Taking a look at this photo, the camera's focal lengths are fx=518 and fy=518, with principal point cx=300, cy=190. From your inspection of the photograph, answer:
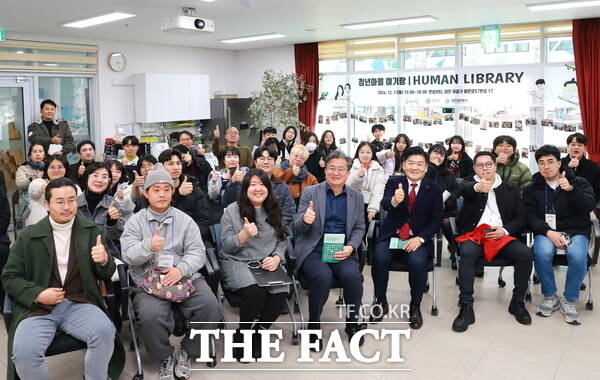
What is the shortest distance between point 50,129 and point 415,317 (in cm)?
599

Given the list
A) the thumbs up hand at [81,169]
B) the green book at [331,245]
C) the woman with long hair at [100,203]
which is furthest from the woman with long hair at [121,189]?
the green book at [331,245]

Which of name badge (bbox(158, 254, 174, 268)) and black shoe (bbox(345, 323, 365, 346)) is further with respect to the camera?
black shoe (bbox(345, 323, 365, 346))

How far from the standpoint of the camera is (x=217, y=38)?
877 cm

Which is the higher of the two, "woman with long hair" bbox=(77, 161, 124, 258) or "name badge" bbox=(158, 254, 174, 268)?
"woman with long hair" bbox=(77, 161, 124, 258)

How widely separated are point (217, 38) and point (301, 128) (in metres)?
2.47

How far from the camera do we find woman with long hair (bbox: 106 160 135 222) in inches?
156

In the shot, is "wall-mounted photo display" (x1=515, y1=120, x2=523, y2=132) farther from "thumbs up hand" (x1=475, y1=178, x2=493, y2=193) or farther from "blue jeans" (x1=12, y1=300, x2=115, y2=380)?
"blue jeans" (x1=12, y1=300, x2=115, y2=380)

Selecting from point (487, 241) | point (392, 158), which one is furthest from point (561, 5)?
point (487, 241)

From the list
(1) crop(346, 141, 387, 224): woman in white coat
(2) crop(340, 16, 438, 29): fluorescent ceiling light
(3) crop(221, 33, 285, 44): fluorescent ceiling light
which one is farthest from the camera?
(3) crop(221, 33, 285, 44): fluorescent ceiling light

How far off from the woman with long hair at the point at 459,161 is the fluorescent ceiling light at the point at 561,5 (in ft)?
6.49

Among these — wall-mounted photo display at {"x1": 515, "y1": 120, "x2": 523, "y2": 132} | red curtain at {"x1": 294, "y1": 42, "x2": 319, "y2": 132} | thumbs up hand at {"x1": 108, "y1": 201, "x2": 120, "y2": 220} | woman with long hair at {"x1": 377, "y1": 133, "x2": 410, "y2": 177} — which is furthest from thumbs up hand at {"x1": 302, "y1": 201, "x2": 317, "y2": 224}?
red curtain at {"x1": 294, "y1": 42, "x2": 319, "y2": 132}

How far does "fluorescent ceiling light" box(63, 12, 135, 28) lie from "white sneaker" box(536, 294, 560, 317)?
5523mm

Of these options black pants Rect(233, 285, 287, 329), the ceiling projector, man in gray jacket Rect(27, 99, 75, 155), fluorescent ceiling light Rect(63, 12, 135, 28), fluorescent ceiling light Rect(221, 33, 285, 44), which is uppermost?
fluorescent ceiling light Rect(221, 33, 285, 44)

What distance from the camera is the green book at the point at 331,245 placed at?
3.77m
